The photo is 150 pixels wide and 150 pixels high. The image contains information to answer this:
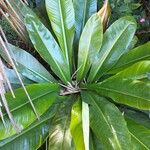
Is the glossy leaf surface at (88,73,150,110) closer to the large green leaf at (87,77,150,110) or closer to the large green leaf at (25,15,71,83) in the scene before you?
the large green leaf at (87,77,150,110)

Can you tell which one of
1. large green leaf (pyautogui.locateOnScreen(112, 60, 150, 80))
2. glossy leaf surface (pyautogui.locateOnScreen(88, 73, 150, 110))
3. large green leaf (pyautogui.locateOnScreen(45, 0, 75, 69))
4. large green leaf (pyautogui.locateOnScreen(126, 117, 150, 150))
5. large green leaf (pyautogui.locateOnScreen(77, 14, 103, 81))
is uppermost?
large green leaf (pyautogui.locateOnScreen(45, 0, 75, 69))

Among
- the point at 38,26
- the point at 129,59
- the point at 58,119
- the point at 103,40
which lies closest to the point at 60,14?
the point at 38,26

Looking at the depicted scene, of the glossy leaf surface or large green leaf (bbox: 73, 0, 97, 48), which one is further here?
large green leaf (bbox: 73, 0, 97, 48)

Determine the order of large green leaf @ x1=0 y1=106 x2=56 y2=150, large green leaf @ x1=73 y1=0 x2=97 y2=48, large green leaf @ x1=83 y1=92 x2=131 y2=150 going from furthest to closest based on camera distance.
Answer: large green leaf @ x1=73 y1=0 x2=97 y2=48, large green leaf @ x1=0 y1=106 x2=56 y2=150, large green leaf @ x1=83 y1=92 x2=131 y2=150

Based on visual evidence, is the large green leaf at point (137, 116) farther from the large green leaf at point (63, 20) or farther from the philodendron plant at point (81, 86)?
the large green leaf at point (63, 20)

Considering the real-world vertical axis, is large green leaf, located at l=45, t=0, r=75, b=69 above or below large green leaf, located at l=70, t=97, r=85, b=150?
above

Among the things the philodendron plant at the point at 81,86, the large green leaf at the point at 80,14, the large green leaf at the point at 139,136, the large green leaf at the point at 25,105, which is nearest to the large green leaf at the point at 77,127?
the philodendron plant at the point at 81,86

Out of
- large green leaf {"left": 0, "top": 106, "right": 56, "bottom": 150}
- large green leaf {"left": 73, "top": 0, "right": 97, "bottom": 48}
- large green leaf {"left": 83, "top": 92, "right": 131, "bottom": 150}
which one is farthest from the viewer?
large green leaf {"left": 73, "top": 0, "right": 97, "bottom": 48}

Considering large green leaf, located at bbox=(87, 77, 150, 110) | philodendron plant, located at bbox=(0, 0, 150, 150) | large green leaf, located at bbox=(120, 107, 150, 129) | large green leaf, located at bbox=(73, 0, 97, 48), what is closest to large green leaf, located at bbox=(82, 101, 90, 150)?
philodendron plant, located at bbox=(0, 0, 150, 150)
